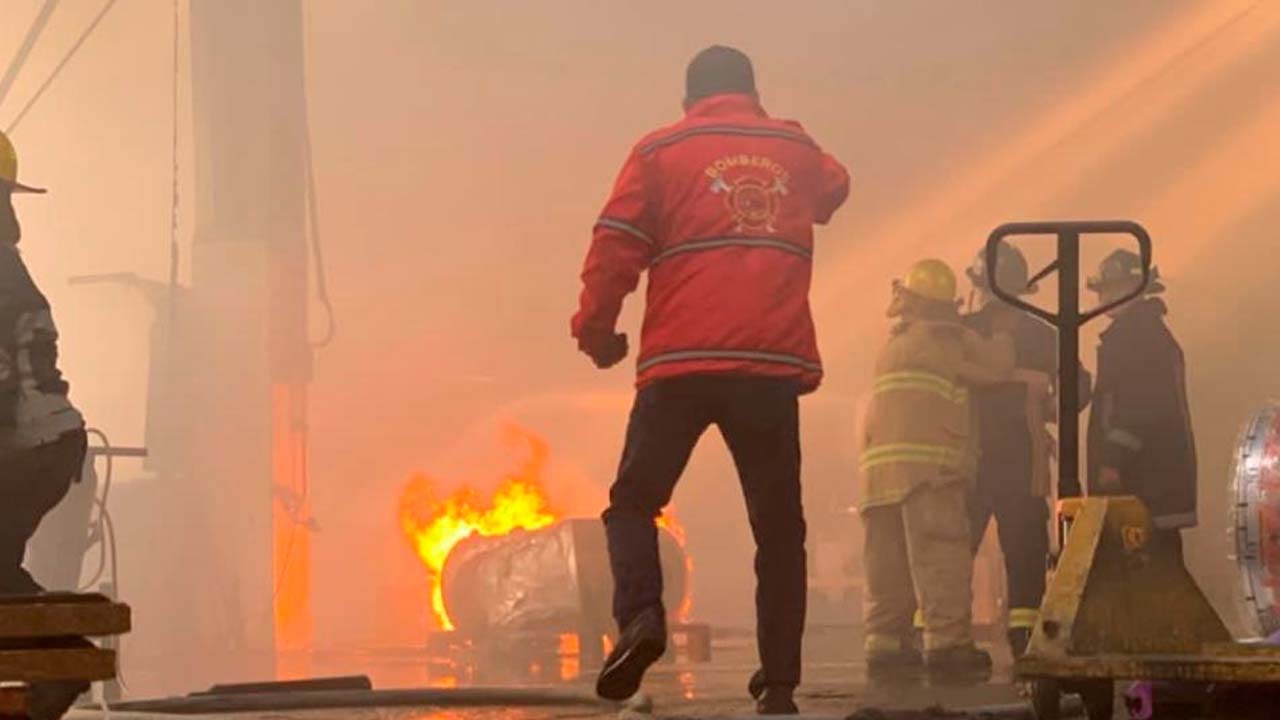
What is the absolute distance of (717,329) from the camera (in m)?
4.64

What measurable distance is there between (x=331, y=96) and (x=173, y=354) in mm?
7187

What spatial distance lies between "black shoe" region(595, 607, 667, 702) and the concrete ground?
12.2 inches

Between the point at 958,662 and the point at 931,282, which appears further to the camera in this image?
the point at 931,282

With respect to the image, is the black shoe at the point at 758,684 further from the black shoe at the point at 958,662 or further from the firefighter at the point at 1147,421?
the firefighter at the point at 1147,421

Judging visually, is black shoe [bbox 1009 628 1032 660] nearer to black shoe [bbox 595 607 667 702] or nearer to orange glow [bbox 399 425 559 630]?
black shoe [bbox 595 607 667 702]

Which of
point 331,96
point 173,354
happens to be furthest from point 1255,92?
point 331,96

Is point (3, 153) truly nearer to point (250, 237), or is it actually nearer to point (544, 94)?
point (250, 237)

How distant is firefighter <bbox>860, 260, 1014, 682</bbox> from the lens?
7801 millimetres

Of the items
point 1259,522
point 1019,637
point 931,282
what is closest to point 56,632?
point 1259,522

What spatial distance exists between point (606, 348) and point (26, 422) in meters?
1.91

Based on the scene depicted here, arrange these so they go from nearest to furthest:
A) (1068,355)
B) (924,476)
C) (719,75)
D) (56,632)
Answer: (56,632) < (1068,355) < (719,75) < (924,476)

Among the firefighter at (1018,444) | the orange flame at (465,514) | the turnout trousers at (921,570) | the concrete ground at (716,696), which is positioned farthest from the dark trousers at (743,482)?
the orange flame at (465,514)

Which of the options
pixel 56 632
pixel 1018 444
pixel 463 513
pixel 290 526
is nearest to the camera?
pixel 56 632

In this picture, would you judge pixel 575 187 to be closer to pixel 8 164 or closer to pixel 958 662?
pixel 958 662
